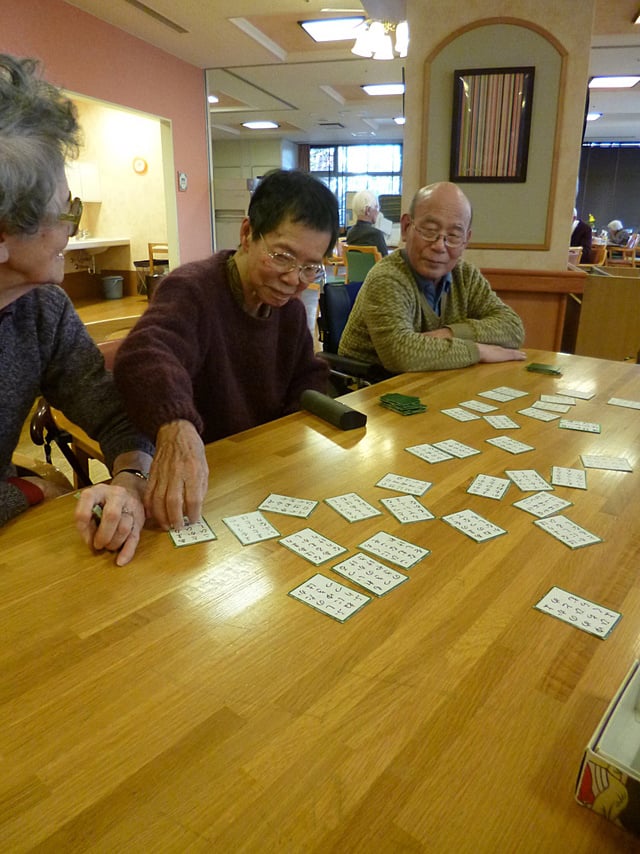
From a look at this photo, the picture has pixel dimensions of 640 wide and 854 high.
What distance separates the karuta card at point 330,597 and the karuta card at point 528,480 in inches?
20.4

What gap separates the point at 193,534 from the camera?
1.01 metres

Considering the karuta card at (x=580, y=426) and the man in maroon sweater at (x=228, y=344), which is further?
the karuta card at (x=580, y=426)

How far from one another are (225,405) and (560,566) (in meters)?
1.03

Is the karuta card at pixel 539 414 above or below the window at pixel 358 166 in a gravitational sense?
below

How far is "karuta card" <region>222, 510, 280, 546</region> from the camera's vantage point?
1.00 meters

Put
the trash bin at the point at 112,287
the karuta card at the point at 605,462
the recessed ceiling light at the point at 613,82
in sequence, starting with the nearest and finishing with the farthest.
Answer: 1. the karuta card at the point at 605,462
2. the trash bin at the point at 112,287
3. the recessed ceiling light at the point at 613,82

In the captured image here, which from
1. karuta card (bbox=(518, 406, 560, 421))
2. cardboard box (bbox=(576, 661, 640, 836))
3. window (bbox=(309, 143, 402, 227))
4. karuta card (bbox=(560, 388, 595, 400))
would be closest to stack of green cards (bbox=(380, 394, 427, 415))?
karuta card (bbox=(518, 406, 560, 421))

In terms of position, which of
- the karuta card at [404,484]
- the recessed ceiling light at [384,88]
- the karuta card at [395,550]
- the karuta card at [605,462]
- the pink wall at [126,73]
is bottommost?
the karuta card at [605,462]

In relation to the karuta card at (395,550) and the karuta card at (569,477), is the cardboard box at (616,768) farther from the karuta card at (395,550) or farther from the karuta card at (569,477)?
the karuta card at (569,477)

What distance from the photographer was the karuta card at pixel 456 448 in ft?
4.53

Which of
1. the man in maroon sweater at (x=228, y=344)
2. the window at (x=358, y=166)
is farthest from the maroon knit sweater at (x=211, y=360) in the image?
the window at (x=358, y=166)

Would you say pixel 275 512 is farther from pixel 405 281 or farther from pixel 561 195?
pixel 561 195

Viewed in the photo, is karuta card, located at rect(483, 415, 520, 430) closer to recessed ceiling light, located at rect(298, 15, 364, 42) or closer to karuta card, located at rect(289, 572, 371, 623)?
karuta card, located at rect(289, 572, 371, 623)

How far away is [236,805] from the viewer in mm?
549
